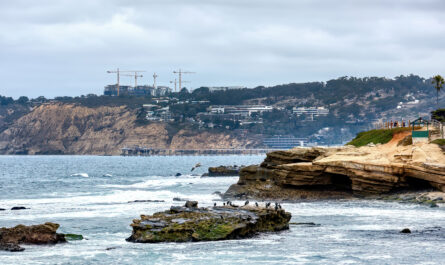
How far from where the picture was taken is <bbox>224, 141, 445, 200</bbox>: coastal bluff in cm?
5538

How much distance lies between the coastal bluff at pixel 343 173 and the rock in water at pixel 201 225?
17701 mm

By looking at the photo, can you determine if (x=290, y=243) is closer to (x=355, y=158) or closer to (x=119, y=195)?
(x=355, y=158)

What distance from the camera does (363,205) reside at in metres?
53.1

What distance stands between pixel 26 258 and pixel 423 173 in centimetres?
3195

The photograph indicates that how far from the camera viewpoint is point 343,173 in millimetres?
57531

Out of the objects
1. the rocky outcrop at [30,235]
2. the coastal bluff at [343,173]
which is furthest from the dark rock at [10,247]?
the coastal bluff at [343,173]

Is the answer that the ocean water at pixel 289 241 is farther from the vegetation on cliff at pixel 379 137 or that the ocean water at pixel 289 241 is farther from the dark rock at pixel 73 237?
the vegetation on cliff at pixel 379 137

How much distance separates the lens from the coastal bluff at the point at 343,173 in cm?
5538

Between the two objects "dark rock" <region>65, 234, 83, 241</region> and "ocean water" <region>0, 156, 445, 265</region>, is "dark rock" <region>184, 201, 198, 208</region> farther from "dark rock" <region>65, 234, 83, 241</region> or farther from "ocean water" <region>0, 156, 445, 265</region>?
"dark rock" <region>65, 234, 83, 241</region>

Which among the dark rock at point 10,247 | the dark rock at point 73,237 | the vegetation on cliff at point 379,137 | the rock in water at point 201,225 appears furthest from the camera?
the vegetation on cliff at point 379,137

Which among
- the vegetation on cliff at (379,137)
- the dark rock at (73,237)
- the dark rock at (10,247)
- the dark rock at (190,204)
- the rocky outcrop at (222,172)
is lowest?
the rocky outcrop at (222,172)

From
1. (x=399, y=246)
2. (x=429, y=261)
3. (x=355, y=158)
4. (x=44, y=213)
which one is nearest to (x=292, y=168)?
(x=355, y=158)

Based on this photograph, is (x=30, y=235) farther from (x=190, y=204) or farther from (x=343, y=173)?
(x=343, y=173)

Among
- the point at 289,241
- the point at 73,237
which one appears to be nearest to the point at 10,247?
the point at 73,237
